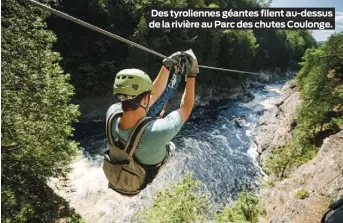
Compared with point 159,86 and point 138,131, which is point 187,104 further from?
point 138,131

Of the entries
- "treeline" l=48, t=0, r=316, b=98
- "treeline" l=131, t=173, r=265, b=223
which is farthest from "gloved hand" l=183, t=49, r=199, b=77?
"treeline" l=48, t=0, r=316, b=98

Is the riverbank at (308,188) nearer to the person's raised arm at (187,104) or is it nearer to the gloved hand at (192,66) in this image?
the gloved hand at (192,66)

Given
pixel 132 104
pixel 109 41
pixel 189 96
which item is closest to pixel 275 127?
pixel 109 41

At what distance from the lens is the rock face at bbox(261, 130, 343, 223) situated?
14766mm

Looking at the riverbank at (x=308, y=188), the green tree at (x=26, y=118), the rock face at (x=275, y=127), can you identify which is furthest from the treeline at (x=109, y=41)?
the green tree at (x=26, y=118)

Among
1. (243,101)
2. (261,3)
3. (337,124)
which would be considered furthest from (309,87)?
(261,3)

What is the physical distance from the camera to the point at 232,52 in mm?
55625

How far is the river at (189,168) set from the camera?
21764 mm

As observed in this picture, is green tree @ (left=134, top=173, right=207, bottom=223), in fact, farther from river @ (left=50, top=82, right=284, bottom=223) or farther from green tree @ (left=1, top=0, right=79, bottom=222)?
green tree @ (left=1, top=0, right=79, bottom=222)

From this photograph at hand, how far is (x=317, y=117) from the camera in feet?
96.9

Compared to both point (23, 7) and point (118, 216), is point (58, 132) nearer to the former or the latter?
point (23, 7)

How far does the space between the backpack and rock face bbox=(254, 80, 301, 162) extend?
97.8 ft

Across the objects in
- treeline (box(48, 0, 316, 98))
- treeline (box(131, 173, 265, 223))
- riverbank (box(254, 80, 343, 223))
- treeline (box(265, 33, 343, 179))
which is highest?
treeline (box(48, 0, 316, 98))

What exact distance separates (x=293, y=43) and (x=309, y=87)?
7288 centimetres
